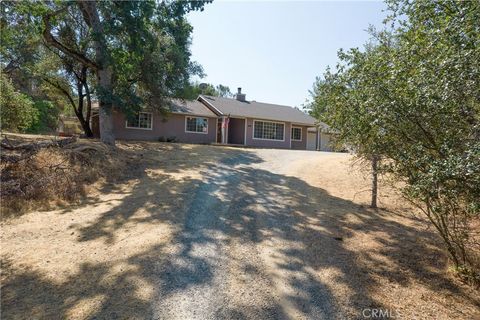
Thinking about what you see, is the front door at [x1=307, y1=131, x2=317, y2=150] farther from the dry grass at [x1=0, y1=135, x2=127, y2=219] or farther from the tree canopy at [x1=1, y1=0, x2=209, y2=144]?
the dry grass at [x1=0, y1=135, x2=127, y2=219]

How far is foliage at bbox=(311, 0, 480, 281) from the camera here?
12.5 ft

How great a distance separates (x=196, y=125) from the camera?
2419 centimetres

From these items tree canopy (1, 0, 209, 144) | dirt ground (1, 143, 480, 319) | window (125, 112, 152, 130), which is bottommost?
dirt ground (1, 143, 480, 319)

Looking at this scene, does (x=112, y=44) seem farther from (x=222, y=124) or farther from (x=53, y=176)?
(x=222, y=124)

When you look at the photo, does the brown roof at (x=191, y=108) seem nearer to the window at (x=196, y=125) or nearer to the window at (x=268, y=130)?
the window at (x=196, y=125)

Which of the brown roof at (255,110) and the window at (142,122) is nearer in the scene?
the window at (142,122)

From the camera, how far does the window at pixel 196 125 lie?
935 inches

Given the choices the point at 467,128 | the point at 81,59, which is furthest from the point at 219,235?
the point at 81,59

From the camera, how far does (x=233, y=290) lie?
14.6ft

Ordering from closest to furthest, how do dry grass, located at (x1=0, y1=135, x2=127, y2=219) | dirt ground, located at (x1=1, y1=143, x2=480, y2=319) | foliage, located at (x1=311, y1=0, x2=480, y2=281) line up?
foliage, located at (x1=311, y1=0, x2=480, y2=281) → dirt ground, located at (x1=1, y1=143, x2=480, y2=319) → dry grass, located at (x1=0, y1=135, x2=127, y2=219)

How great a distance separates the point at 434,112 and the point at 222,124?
2137cm

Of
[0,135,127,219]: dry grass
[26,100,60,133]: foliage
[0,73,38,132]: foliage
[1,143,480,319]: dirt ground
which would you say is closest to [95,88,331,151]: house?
[0,73,38,132]: foliage

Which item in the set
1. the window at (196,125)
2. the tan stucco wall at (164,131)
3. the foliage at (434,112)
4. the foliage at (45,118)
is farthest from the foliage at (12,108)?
the foliage at (434,112)

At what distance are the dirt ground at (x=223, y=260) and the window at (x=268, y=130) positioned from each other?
16.3 m
